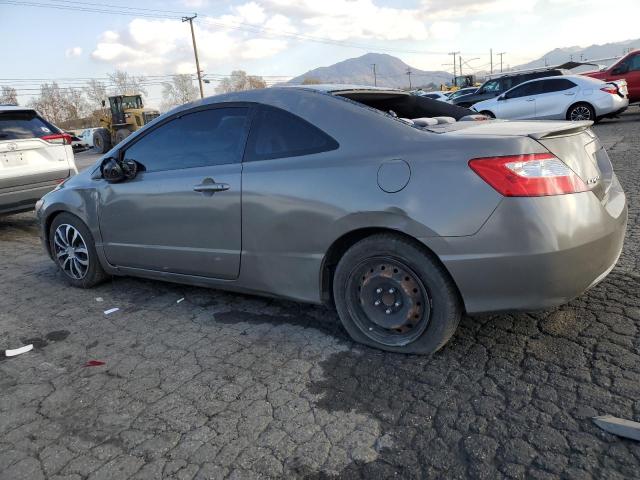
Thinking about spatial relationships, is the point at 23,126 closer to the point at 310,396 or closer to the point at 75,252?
the point at 75,252

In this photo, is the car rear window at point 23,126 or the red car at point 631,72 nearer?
the car rear window at point 23,126

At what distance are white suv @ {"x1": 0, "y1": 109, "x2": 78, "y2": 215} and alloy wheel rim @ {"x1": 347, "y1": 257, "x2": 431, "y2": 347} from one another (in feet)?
19.2

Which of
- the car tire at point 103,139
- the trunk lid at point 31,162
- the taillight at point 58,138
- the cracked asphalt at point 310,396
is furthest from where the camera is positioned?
the car tire at point 103,139

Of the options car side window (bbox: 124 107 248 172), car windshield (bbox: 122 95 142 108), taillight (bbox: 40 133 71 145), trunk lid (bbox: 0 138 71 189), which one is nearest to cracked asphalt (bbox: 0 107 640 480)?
car side window (bbox: 124 107 248 172)

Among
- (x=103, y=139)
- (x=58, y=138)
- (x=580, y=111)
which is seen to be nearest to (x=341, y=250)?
(x=58, y=138)

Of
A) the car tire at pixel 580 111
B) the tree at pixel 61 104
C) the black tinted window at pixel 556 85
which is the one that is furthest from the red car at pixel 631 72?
the tree at pixel 61 104

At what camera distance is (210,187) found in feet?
11.6

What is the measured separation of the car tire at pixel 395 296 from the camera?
2.82 meters

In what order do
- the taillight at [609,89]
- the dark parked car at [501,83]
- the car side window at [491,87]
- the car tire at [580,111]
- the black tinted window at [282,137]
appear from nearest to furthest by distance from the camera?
the black tinted window at [282,137], the taillight at [609,89], the car tire at [580,111], the dark parked car at [501,83], the car side window at [491,87]

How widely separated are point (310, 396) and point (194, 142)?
2.07 meters

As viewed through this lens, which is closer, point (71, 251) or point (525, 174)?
point (525, 174)

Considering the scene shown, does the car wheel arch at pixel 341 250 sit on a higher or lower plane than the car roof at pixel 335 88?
lower

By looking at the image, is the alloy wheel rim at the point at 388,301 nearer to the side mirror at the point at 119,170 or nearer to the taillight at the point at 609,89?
the side mirror at the point at 119,170

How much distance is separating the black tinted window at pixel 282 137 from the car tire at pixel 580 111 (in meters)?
12.8
